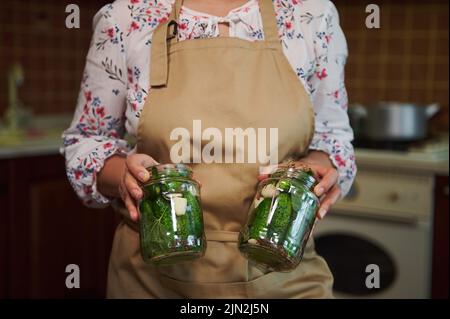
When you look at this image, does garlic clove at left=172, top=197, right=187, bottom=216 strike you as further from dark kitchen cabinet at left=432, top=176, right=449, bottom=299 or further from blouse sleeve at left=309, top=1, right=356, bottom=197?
dark kitchen cabinet at left=432, top=176, right=449, bottom=299

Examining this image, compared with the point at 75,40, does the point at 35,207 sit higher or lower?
lower

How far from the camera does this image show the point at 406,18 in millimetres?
2281

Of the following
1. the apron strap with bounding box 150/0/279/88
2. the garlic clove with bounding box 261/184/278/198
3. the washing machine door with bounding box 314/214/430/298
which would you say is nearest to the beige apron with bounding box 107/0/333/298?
the apron strap with bounding box 150/0/279/88

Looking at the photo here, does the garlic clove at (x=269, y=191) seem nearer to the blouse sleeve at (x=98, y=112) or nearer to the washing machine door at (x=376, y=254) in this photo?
the blouse sleeve at (x=98, y=112)

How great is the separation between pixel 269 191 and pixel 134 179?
0.15m

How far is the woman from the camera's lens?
33.3 inches

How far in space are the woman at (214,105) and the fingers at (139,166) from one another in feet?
0.23

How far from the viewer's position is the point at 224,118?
835mm

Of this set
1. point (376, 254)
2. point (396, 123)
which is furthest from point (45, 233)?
point (396, 123)

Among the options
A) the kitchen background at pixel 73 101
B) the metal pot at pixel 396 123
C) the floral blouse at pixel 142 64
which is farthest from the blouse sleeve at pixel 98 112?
the metal pot at pixel 396 123

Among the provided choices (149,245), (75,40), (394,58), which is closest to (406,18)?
(394,58)

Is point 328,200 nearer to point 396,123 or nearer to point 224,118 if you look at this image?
point 224,118
